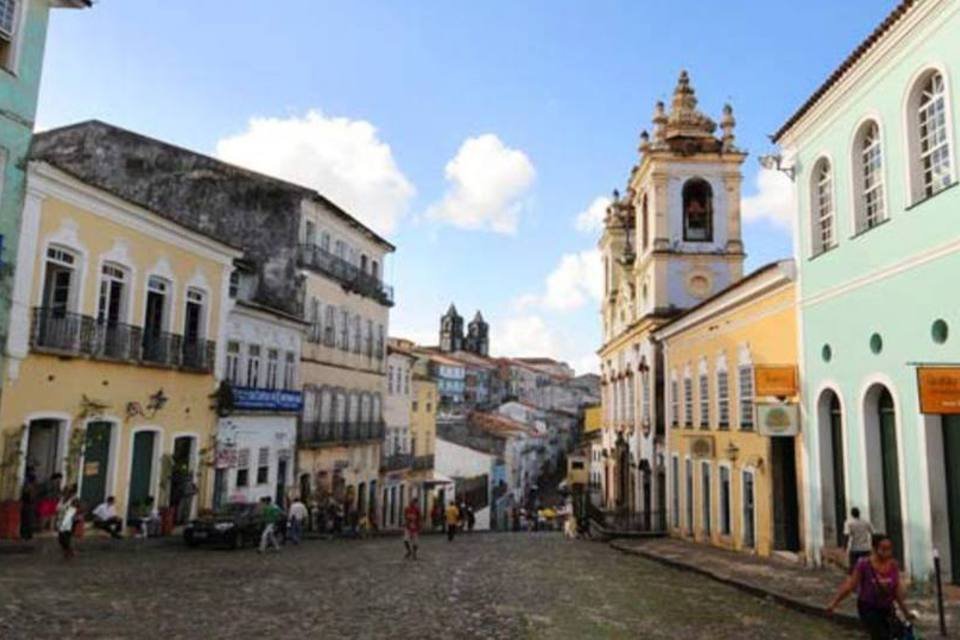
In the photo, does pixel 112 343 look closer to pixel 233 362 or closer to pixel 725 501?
pixel 233 362

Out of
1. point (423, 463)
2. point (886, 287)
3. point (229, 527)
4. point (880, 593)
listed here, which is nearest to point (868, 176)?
point (886, 287)

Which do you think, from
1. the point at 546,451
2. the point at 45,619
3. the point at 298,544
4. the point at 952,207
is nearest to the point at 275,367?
the point at 298,544

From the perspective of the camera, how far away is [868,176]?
13727 mm

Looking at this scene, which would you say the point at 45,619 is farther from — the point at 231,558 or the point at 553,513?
the point at 553,513

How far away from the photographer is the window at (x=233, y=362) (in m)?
24.2

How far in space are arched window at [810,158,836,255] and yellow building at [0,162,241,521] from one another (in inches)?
579

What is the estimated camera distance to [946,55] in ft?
36.6

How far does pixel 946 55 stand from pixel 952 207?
7.05 feet

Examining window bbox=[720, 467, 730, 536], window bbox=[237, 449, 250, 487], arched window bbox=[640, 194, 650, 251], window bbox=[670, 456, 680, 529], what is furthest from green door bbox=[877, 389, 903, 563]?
arched window bbox=[640, 194, 650, 251]

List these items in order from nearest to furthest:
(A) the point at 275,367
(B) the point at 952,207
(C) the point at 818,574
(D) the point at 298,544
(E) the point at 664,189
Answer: (B) the point at 952,207
(C) the point at 818,574
(D) the point at 298,544
(A) the point at 275,367
(E) the point at 664,189

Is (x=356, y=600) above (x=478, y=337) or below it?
below

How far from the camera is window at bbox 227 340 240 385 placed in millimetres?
24188

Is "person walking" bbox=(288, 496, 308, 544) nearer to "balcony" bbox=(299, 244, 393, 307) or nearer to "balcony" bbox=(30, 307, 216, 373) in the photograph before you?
"balcony" bbox=(30, 307, 216, 373)

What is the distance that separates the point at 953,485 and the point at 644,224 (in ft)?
76.6
